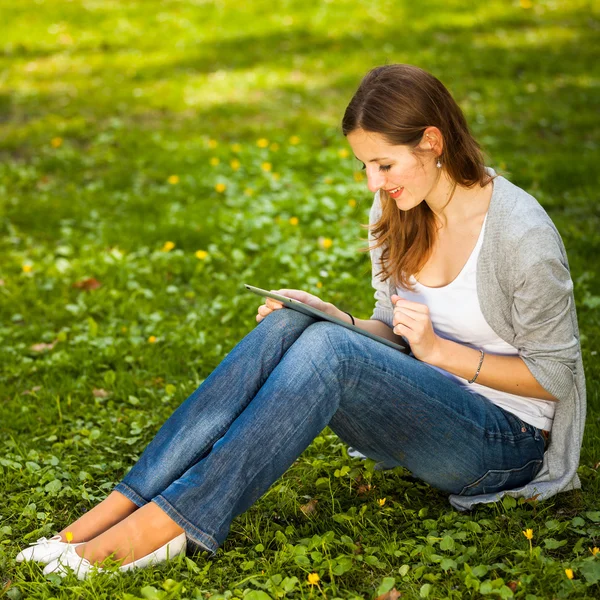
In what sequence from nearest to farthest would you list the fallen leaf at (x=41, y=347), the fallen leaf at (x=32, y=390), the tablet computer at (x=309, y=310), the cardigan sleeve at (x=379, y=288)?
the tablet computer at (x=309, y=310) → the cardigan sleeve at (x=379, y=288) → the fallen leaf at (x=32, y=390) → the fallen leaf at (x=41, y=347)

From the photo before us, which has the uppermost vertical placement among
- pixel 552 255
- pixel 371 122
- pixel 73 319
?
pixel 371 122

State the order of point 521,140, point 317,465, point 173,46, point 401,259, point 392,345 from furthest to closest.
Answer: point 173,46
point 521,140
point 317,465
point 401,259
point 392,345

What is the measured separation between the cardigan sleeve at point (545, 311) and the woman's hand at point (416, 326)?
257 millimetres

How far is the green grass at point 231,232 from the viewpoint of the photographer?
2367 millimetres

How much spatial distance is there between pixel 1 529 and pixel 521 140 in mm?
4935

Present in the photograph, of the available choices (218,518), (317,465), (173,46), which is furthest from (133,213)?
(173,46)

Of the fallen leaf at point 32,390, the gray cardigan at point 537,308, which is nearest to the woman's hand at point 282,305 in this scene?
the gray cardigan at point 537,308

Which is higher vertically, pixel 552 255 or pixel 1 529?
pixel 552 255

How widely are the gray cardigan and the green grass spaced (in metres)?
0.19

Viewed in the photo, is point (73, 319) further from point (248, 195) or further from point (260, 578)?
point (260, 578)

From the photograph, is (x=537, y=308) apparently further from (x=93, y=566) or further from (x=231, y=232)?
(x=231, y=232)

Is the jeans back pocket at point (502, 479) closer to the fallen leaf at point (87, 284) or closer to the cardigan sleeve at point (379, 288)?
the cardigan sleeve at point (379, 288)

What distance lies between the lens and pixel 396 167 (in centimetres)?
245

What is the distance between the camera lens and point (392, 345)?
8.12 ft
